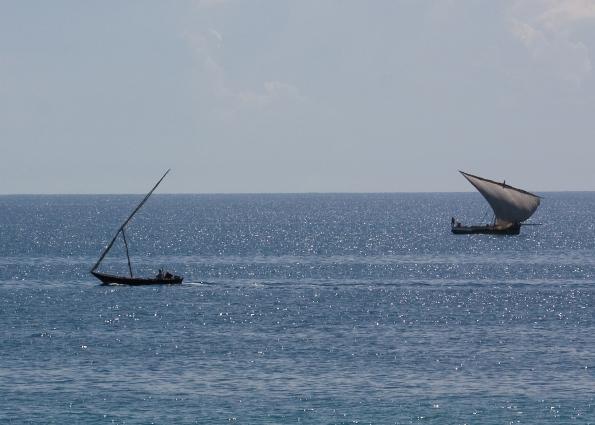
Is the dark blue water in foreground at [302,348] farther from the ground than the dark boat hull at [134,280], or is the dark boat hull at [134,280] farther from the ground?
the dark boat hull at [134,280]

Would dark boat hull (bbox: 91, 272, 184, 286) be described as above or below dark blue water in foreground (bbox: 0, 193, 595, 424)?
above

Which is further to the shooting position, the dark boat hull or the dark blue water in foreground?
the dark boat hull

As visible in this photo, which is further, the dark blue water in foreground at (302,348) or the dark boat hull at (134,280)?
the dark boat hull at (134,280)

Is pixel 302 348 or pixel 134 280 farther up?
pixel 134 280

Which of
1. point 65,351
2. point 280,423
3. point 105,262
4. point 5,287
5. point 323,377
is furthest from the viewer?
point 105,262

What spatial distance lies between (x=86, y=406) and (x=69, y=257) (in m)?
107

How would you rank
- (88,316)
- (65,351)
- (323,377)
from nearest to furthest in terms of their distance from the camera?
(323,377) → (65,351) → (88,316)

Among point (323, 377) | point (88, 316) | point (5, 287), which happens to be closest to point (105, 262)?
point (5, 287)

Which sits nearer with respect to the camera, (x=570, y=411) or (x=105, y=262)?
(x=570, y=411)

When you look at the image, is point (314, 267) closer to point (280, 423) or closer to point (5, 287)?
point (5, 287)

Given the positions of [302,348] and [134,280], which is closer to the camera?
[302,348]

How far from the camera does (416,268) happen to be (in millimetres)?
156875

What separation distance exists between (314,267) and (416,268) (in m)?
12.3

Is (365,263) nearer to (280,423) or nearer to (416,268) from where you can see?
(416,268)
